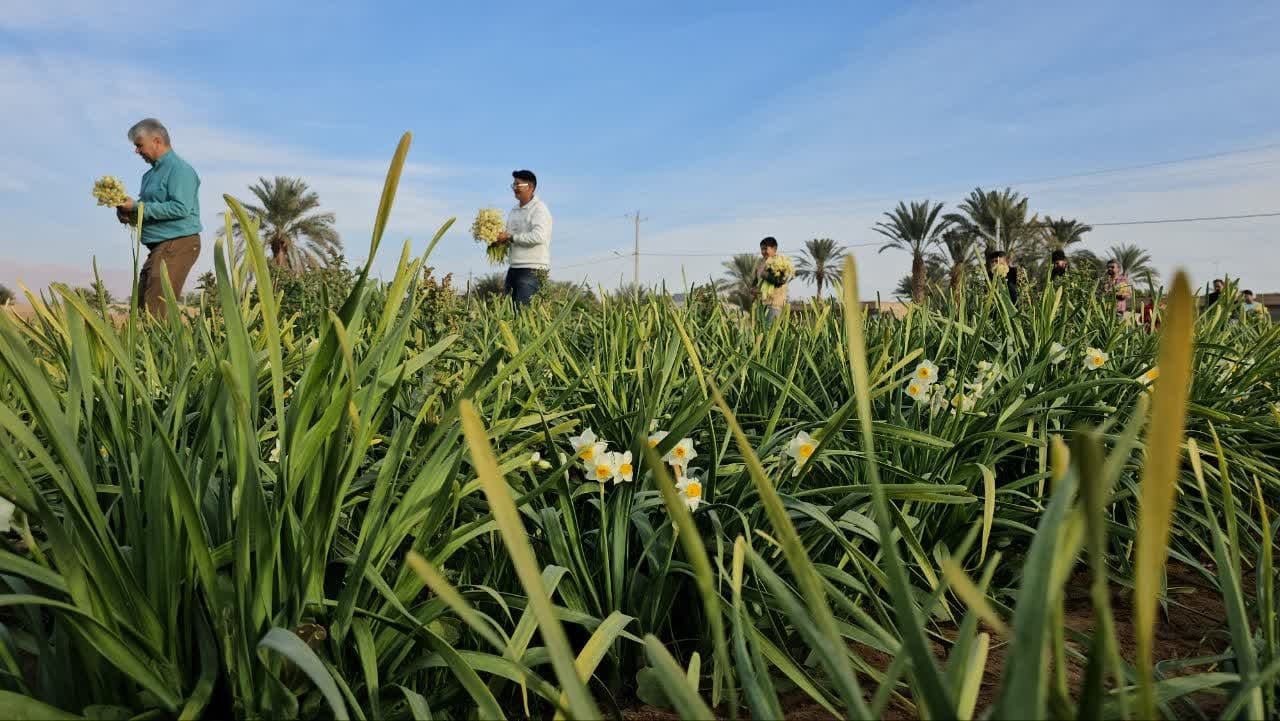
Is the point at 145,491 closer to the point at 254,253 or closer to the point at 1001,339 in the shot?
the point at 254,253

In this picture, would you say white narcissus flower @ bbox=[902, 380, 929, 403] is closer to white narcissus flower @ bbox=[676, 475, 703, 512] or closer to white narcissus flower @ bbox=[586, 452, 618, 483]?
white narcissus flower @ bbox=[676, 475, 703, 512]

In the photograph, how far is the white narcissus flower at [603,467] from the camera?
1539 mm

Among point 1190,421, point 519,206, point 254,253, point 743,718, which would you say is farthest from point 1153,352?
point 519,206

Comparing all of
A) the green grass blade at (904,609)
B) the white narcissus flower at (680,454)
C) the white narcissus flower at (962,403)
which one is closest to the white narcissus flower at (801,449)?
the white narcissus flower at (680,454)

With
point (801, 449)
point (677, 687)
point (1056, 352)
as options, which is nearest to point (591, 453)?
point (801, 449)

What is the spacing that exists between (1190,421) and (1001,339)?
2.23 feet

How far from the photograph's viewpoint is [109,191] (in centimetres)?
549

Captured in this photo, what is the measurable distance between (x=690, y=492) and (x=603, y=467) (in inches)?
6.6

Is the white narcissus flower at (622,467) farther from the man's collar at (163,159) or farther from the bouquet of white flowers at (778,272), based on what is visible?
the bouquet of white flowers at (778,272)

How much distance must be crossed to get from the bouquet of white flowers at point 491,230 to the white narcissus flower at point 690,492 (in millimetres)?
5574

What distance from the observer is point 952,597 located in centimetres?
187

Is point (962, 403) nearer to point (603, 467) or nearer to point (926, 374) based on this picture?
point (926, 374)

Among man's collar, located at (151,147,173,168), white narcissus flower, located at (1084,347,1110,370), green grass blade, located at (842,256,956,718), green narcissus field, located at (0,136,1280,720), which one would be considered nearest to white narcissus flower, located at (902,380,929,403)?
green narcissus field, located at (0,136,1280,720)

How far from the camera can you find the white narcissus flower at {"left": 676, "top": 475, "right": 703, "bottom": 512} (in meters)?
1.53
